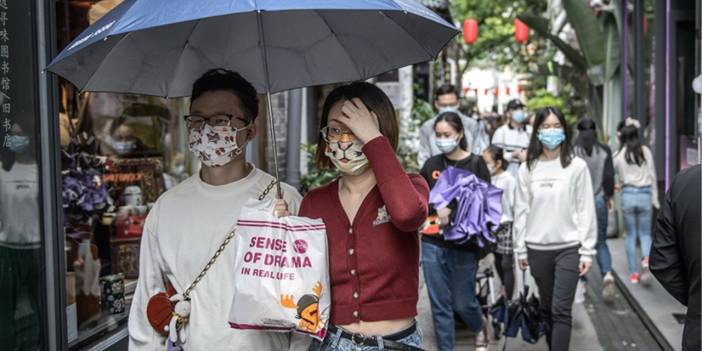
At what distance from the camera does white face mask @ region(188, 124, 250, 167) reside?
332 cm

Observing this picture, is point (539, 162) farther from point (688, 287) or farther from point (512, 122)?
point (512, 122)

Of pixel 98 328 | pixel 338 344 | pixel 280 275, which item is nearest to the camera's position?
pixel 280 275

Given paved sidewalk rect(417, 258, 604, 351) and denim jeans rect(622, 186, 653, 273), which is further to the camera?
denim jeans rect(622, 186, 653, 273)

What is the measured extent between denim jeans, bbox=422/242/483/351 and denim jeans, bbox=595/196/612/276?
3.91 meters

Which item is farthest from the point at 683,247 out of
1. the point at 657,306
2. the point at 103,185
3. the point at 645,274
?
the point at 645,274

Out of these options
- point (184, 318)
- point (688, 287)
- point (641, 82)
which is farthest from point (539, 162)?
point (641, 82)

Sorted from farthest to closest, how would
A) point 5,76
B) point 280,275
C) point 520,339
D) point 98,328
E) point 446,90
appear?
1. point 446,90
2. point 520,339
3. point 98,328
4. point 5,76
5. point 280,275

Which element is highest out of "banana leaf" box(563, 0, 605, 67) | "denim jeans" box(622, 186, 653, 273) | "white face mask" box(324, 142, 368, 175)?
"banana leaf" box(563, 0, 605, 67)

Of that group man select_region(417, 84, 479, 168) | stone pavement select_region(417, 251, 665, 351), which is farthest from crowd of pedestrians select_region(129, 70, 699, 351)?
man select_region(417, 84, 479, 168)

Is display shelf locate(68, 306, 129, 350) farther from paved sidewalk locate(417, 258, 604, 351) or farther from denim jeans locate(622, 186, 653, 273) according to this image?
denim jeans locate(622, 186, 653, 273)

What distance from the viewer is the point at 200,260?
325cm

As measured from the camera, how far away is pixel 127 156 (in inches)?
285

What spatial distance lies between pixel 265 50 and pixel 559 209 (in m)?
3.82

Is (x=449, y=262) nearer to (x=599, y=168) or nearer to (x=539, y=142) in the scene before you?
(x=539, y=142)
